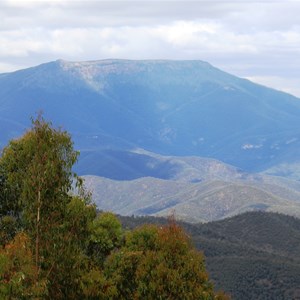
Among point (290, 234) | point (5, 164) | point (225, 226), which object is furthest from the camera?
point (225, 226)

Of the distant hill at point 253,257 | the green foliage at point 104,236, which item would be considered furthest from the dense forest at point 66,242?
the distant hill at point 253,257

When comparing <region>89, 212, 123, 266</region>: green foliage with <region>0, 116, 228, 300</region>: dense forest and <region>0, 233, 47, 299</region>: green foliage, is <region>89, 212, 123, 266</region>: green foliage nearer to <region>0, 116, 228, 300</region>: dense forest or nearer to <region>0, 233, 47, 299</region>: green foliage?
<region>0, 116, 228, 300</region>: dense forest

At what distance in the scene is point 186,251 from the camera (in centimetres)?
2606

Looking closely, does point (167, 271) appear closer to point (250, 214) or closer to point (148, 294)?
point (148, 294)

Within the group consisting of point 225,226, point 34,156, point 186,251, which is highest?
point 34,156

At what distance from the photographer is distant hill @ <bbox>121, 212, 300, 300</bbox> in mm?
106375

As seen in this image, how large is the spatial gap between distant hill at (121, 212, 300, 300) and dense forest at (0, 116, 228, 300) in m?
80.0

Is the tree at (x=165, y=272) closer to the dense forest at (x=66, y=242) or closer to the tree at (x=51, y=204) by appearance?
the dense forest at (x=66, y=242)

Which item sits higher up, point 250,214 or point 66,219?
point 66,219

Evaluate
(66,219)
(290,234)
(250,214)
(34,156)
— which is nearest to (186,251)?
(66,219)

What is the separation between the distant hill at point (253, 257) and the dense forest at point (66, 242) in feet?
262

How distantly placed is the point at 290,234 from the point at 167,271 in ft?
474

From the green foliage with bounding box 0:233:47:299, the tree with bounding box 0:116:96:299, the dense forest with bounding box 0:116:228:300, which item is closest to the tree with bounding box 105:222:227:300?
the dense forest with bounding box 0:116:228:300

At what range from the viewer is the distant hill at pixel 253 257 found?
349 ft
